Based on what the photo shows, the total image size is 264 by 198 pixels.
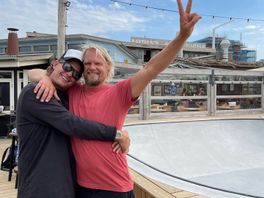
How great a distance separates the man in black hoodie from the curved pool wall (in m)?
3.24

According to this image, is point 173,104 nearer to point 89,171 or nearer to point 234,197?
point 234,197

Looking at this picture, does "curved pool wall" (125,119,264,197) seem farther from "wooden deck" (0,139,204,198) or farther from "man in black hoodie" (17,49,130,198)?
"man in black hoodie" (17,49,130,198)

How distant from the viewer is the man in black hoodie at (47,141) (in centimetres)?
130

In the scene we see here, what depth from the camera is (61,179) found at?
1.33m

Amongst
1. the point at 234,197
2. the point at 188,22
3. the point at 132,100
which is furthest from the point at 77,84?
the point at 234,197

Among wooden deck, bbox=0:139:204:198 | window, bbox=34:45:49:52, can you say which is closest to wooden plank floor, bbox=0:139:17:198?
wooden deck, bbox=0:139:204:198

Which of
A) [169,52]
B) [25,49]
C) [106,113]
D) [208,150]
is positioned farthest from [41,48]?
[169,52]

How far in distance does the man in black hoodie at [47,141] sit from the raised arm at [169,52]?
261mm

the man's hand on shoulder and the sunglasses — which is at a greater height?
the sunglasses

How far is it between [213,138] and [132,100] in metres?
5.66

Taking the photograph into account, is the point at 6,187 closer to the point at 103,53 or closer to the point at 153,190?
the point at 153,190

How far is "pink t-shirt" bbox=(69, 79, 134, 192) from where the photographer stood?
1414mm

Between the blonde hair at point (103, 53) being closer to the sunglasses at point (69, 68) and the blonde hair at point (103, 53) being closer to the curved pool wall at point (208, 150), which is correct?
the sunglasses at point (69, 68)

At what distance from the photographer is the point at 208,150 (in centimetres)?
626
